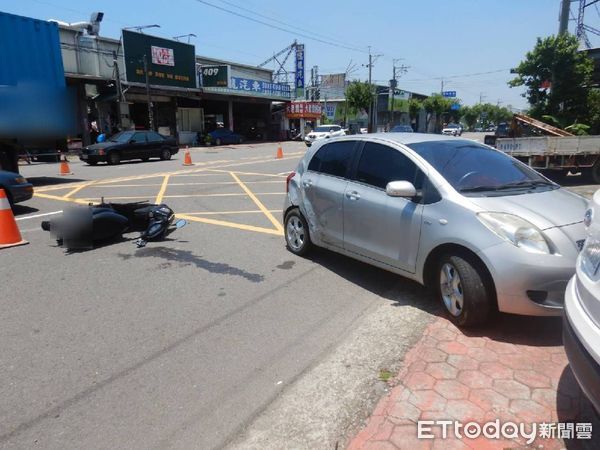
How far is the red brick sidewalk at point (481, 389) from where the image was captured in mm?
2637

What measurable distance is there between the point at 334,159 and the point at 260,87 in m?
38.6

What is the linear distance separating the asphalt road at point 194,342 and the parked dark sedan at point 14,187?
234cm

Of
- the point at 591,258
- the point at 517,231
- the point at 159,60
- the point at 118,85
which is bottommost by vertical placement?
the point at 517,231

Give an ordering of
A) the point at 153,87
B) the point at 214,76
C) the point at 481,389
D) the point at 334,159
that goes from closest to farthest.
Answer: the point at 481,389 → the point at 334,159 → the point at 153,87 → the point at 214,76

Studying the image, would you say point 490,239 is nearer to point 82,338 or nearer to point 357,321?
point 357,321

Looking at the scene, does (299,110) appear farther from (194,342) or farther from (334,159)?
(194,342)

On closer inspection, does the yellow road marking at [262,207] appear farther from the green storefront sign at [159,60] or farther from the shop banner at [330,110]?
the shop banner at [330,110]

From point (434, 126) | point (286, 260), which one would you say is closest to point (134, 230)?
point (286, 260)

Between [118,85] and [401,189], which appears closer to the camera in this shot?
[401,189]

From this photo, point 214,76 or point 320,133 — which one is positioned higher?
point 214,76

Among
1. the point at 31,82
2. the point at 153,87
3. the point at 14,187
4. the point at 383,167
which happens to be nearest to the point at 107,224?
the point at 14,187

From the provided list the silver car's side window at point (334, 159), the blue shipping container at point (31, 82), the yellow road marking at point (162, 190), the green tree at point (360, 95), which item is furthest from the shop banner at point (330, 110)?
the silver car's side window at point (334, 159)

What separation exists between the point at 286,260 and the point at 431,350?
276 cm

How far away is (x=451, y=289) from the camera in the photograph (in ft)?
13.1
